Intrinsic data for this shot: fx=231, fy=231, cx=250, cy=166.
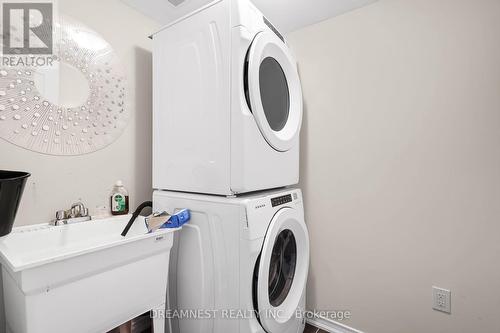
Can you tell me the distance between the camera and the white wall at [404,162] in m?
1.19

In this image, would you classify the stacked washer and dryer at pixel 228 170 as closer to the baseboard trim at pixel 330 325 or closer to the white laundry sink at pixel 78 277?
the white laundry sink at pixel 78 277

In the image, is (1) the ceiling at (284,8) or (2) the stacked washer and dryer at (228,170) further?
(1) the ceiling at (284,8)

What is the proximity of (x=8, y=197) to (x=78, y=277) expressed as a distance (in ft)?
1.33

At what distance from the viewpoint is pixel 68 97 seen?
1239 millimetres

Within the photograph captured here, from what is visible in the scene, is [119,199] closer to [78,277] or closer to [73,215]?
[73,215]

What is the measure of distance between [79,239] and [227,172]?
0.83 m

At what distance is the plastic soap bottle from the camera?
1392 millimetres

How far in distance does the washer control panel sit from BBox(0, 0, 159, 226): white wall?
0.95 m

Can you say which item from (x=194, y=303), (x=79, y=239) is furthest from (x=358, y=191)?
(x=79, y=239)

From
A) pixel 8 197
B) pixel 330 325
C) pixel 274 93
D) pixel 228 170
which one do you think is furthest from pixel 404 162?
pixel 8 197

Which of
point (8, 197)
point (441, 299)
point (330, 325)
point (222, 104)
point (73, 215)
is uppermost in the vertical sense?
point (222, 104)

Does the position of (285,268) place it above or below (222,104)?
below

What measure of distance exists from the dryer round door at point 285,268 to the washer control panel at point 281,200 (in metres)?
0.04

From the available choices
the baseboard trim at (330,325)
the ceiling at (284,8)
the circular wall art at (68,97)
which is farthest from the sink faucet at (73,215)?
the baseboard trim at (330,325)
